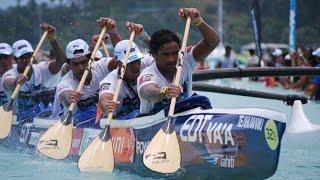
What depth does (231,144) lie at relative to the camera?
5.38 meters

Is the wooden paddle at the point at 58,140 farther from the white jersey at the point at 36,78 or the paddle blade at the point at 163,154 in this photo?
the white jersey at the point at 36,78

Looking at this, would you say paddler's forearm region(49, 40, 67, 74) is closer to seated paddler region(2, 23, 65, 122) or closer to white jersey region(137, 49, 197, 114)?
seated paddler region(2, 23, 65, 122)

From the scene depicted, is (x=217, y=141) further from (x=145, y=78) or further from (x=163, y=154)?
(x=145, y=78)

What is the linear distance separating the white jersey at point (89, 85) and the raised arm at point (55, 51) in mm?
1088

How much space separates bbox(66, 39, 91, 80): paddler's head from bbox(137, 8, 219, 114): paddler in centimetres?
161

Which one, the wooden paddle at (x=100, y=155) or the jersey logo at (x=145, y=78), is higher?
the jersey logo at (x=145, y=78)

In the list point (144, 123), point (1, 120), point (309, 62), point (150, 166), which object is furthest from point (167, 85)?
point (309, 62)

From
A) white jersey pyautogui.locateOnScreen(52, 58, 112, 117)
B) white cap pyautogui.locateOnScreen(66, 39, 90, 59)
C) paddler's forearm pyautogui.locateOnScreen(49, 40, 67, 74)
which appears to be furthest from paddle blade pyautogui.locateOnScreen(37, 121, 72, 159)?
paddler's forearm pyautogui.locateOnScreen(49, 40, 67, 74)

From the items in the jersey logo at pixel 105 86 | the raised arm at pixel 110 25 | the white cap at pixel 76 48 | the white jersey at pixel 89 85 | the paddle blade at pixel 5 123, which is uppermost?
the raised arm at pixel 110 25

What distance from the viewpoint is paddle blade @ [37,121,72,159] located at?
6.89 metres

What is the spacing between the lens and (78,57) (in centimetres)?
789

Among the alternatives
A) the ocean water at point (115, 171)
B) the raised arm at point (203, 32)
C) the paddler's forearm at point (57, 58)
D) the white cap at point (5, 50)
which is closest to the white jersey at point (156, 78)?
the raised arm at point (203, 32)

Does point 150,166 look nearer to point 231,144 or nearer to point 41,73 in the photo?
point 231,144

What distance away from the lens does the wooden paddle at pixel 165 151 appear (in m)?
5.61
